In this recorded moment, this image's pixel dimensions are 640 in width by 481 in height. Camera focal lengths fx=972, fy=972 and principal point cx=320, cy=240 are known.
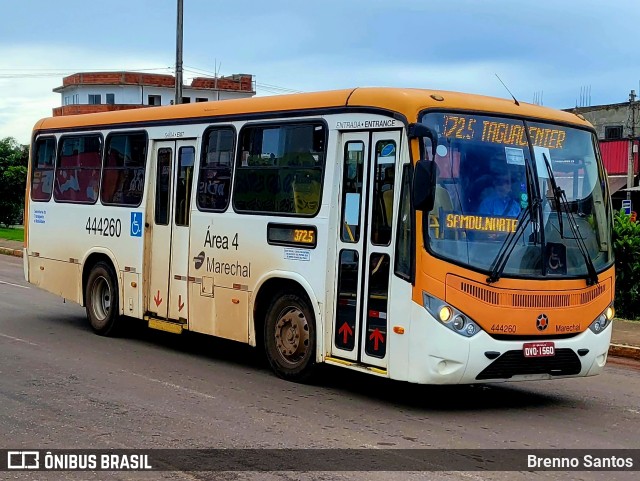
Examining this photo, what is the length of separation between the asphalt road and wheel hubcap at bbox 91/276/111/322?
992 millimetres

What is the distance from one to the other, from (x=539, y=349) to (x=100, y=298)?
7034 mm

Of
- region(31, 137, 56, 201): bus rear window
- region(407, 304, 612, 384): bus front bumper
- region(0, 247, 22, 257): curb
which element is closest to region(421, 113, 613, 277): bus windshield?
region(407, 304, 612, 384): bus front bumper

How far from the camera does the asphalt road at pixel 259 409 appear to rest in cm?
749

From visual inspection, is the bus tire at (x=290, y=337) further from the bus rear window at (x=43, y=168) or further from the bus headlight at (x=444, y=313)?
the bus rear window at (x=43, y=168)

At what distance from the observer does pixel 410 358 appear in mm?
8570

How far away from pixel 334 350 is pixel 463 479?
3094mm

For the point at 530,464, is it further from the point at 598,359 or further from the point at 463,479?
the point at 598,359

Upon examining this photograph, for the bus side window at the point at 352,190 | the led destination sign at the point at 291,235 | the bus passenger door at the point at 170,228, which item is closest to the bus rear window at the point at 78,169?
the bus passenger door at the point at 170,228

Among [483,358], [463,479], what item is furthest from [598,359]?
[463,479]

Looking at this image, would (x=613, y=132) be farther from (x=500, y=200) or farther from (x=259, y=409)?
(x=259, y=409)

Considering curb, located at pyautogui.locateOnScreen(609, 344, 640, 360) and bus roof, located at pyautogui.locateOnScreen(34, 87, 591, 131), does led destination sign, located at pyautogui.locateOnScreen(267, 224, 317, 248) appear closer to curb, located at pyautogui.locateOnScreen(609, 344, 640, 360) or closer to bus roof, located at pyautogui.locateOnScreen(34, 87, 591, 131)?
bus roof, located at pyautogui.locateOnScreen(34, 87, 591, 131)

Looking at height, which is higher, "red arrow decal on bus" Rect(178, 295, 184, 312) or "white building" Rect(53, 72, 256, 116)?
"white building" Rect(53, 72, 256, 116)

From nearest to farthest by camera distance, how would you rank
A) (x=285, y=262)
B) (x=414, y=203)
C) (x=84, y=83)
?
(x=414, y=203) → (x=285, y=262) → (x=84, y=83)

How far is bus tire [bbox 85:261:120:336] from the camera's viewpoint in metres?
13.2
